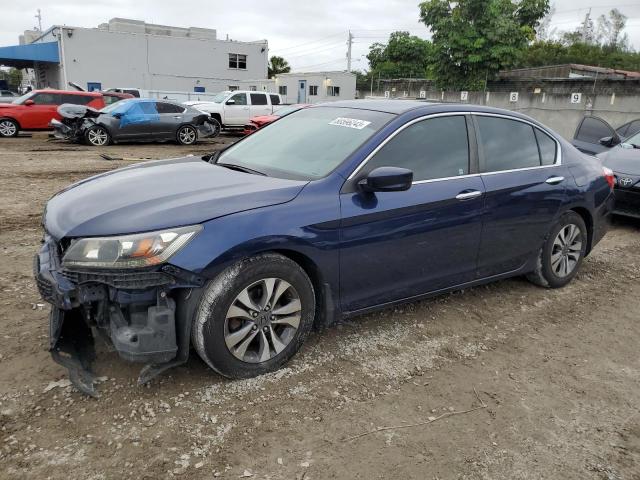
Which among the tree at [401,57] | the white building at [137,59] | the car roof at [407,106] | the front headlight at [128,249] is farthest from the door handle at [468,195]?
the tree at [401,57]

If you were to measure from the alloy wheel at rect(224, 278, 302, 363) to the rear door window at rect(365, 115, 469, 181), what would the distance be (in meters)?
1.00

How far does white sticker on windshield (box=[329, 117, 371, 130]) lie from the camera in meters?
3.70

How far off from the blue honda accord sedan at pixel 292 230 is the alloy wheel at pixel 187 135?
13.3 m

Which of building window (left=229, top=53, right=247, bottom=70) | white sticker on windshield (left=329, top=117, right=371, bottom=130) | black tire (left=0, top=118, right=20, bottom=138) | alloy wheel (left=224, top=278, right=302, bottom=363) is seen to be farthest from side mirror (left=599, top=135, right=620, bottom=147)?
building window (left=229, top=53, right=247, bottom=70)

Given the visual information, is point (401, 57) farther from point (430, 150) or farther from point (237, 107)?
point (430, 150)

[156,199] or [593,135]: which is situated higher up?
[593,135]

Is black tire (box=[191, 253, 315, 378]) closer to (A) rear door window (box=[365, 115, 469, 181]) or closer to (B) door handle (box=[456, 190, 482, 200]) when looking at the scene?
(A) rear door window (box=[365, 115, 469, 181])

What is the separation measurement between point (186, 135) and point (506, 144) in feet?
46.2

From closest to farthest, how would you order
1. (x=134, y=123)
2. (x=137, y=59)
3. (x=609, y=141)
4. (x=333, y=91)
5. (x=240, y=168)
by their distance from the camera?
(x=240, y=168) → (x=609, y=141) → (x=134, y=123) → (x=333, y=91) → (x=137, y=59)

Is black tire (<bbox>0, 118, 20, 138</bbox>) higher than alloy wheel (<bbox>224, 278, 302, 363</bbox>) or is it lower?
higher

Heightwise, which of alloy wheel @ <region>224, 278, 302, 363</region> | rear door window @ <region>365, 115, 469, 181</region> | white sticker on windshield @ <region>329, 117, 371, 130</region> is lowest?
alloy wheel @ <region>224, 278, 302, 363</region>

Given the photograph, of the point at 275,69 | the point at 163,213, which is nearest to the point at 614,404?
the point at 163,213

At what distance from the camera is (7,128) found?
16.7 metres

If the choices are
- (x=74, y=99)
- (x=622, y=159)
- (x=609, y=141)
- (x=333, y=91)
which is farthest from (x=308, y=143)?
(x=333, y=91)
